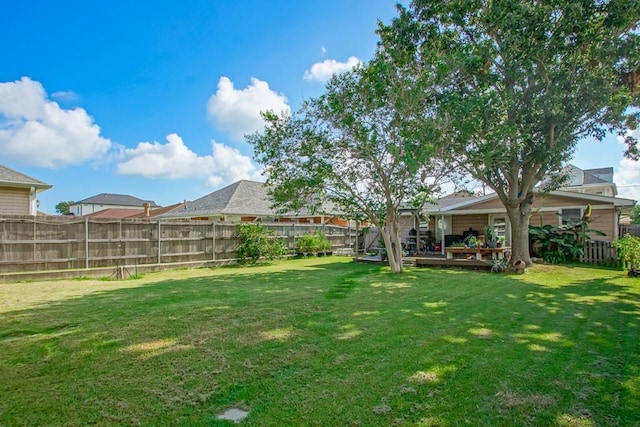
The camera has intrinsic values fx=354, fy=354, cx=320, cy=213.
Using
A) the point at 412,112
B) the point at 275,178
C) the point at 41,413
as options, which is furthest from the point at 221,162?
the point at 41,413

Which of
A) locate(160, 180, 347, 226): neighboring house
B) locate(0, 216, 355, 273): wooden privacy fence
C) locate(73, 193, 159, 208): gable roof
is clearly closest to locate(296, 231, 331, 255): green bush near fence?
locate(160, 180, 347, 226): neighboring house

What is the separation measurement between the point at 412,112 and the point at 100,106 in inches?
500

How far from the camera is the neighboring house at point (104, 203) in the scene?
50659 millimetres

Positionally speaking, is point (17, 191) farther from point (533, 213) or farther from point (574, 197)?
point (574, 197)

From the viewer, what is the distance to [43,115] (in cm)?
1295

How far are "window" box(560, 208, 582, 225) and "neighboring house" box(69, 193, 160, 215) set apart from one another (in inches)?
1923

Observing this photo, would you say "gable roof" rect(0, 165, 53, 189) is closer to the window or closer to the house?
the house

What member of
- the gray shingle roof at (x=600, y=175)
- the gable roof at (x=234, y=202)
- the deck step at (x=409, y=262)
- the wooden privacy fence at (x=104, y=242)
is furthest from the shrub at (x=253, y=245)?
the gray shingle roof at (x=600, y=175)

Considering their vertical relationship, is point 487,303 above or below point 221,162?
below

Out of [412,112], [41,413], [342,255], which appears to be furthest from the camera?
[342,255]

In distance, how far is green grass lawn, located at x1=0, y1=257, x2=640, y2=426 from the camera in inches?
101

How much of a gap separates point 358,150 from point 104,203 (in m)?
52.7

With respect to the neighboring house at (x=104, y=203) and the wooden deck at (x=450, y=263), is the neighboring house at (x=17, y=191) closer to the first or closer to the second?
the wooden deck at (x=450, y=263)

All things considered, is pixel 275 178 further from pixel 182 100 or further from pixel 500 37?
pixel 500 37
